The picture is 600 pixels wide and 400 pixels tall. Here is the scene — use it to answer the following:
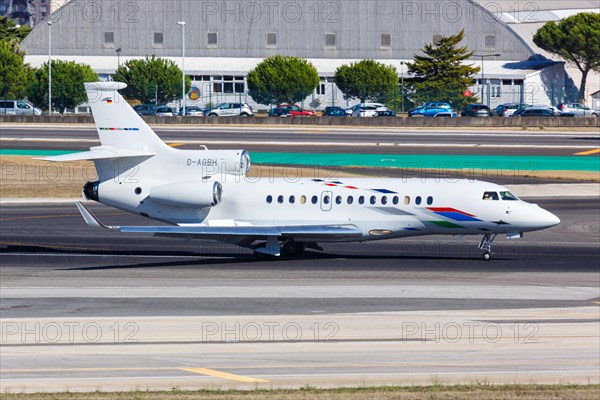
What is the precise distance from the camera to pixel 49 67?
349 ft

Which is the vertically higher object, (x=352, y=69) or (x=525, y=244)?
(x=352, y=69)

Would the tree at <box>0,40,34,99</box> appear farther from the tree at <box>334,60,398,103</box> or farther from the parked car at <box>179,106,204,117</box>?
the tree at <box>334,60,398,103</box>

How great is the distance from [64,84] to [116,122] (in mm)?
75614

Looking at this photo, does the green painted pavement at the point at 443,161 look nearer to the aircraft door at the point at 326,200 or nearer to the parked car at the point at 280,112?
the aircraft door at the point at 326,200

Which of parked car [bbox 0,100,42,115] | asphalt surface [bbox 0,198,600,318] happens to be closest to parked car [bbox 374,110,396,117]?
parked car [bbox 0,100,42,115]

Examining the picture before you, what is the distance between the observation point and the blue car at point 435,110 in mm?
103125

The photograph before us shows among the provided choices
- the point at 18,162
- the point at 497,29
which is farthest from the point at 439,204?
the point at 497,29

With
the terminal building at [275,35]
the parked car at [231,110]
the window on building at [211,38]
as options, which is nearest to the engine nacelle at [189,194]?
the parked car at [231,110]

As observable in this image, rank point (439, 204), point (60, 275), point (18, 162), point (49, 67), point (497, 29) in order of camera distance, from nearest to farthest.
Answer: point (60, 275)
point (439, 204)
point (18, 162)
point (49, 67)
point (497, 29)

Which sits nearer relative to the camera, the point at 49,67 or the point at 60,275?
the point at 60,275

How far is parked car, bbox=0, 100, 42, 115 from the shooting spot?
4166 inches

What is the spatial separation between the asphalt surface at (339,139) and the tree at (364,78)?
780 inches

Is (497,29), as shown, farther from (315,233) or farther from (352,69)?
(315,233)

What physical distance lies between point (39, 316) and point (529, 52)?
4429 inches
